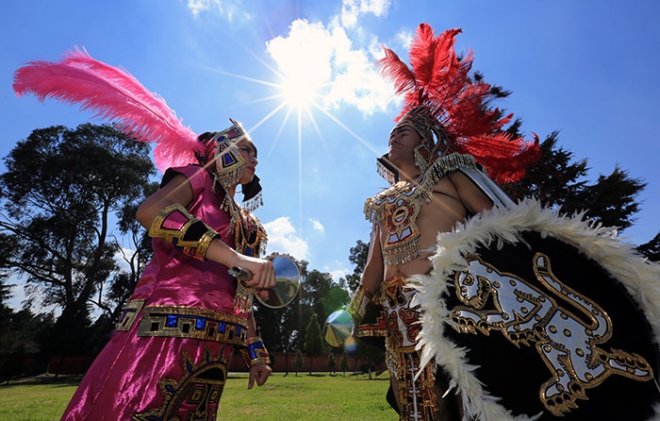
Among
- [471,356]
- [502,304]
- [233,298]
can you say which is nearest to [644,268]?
[502,304]

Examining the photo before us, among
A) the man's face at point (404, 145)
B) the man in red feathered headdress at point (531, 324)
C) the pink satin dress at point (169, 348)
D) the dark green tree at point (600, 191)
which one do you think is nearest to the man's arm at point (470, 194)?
the man in red feathered headdress at point (531, 324)

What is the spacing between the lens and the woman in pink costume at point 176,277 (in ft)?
6.26

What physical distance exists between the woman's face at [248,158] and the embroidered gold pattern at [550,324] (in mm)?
1793

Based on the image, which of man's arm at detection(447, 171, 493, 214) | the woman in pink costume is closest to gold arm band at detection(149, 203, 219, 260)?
the woman in pink costume

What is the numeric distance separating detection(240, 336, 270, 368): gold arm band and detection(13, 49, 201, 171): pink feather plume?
1570 mm

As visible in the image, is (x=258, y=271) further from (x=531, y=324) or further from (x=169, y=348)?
(x=531, y=324)

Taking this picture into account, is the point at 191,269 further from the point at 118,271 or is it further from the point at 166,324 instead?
the point at 118,271

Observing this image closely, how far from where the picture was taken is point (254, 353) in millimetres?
2777

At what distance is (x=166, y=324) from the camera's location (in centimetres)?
204

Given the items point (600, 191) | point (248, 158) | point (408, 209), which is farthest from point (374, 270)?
point (600, 191)

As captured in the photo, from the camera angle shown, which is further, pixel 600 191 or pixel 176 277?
pixel 600 191

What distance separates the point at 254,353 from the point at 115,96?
7.01 feet

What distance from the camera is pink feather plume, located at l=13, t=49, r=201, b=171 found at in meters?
2.49

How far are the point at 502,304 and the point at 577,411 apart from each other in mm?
476
